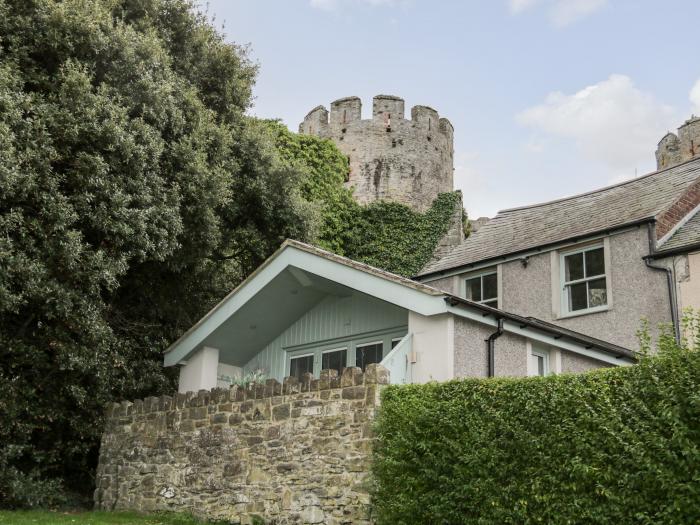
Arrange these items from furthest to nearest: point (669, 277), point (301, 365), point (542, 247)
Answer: point (542, 247), point (669, 277), point (301, 365)

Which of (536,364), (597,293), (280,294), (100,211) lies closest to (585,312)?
(597,293)

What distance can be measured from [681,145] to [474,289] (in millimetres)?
24294

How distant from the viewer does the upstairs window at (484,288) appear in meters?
20.0

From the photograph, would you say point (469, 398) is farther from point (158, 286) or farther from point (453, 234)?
point (453, 234)

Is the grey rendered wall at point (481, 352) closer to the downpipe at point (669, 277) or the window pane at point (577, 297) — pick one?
the downpipe at point (669, 277)

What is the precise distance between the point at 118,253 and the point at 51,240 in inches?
56.4

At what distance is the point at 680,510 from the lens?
713 centimetres

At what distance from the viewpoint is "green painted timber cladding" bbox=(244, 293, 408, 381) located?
13477mm

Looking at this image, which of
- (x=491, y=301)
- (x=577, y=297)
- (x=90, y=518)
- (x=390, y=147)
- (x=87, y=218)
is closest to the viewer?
(x=90, y=518)

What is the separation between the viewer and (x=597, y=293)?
18172 mm

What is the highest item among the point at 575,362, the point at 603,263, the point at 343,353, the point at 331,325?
the point at 603,263

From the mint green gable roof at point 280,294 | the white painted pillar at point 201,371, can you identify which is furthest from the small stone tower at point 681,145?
the white painted pillar at point 201,371

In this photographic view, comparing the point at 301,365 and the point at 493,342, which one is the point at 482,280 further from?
the point at 493,342

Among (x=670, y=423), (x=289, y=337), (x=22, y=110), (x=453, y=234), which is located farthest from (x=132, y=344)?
(x=453, y=234)
